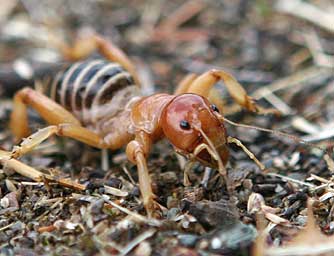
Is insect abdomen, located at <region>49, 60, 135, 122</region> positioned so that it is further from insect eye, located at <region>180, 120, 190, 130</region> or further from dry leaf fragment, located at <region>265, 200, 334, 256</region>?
dry leaf fragment, located at <region>265, 200, 334, 256</region>

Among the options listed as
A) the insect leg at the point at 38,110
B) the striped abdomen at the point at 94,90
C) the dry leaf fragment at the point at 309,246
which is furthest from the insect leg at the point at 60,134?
the dry leaf fragment at the point at 309,246

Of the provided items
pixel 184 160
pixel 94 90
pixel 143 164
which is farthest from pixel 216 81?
pixel 143 164

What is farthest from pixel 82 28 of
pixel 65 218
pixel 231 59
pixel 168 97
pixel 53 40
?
pixel 65 218

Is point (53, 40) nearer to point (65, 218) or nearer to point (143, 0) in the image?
point (143, 0)

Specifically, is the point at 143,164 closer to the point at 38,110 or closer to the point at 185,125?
the point at 185,125

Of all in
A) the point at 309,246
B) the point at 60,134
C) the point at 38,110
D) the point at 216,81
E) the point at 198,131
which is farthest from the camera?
the point at 38,110

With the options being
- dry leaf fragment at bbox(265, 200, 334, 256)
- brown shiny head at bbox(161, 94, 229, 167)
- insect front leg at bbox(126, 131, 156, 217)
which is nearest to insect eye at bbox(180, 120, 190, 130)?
brown shiny head at bbox(161, 94, 229, 167)
